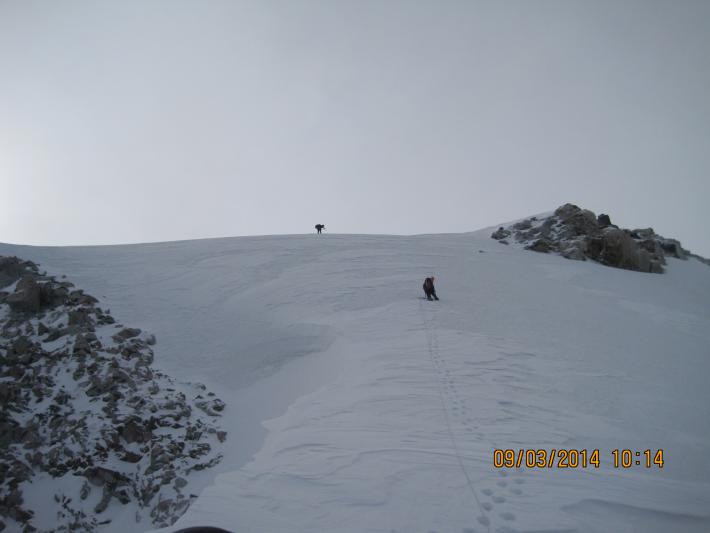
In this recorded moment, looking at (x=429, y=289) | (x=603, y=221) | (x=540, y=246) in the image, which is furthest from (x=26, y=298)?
(x=603, y=221)

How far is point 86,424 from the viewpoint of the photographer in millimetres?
8242

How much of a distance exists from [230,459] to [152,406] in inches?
109

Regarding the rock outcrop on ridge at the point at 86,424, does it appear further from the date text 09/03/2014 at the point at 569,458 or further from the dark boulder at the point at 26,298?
the date text 09/03/2014 at the point at 569,458

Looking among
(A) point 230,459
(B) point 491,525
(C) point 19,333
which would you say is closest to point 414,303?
(A) point 230,459

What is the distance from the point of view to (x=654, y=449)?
604 centimetres

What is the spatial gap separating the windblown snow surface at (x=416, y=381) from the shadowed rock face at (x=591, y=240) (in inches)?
212

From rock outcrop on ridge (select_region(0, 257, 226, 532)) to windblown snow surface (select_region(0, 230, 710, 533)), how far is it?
699 millimetres

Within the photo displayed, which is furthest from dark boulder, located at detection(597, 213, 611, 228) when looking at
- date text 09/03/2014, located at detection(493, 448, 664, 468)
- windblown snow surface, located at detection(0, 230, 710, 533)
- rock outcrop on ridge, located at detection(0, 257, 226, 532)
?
rock outcrop on ridge, located at detection(0, 257, 226, 532)

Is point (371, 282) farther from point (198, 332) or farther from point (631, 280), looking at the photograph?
point (631, 280)

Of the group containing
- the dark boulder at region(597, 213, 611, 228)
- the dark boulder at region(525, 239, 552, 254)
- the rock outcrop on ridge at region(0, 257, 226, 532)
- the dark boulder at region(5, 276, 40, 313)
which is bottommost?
the rock outcrop on ridge at region(0, 257, 226, 532)

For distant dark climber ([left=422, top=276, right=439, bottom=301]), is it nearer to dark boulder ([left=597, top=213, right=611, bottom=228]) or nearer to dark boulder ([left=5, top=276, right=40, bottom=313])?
dark boulder ([left=5, top=276, right=40, bottom=313])

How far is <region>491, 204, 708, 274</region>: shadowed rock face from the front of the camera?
26.9 m

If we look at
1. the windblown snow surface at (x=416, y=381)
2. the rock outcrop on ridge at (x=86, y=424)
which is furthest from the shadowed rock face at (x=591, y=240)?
the rock outcrop on ridge at (x=86, y=424)

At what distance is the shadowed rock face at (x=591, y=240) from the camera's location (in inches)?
1057
